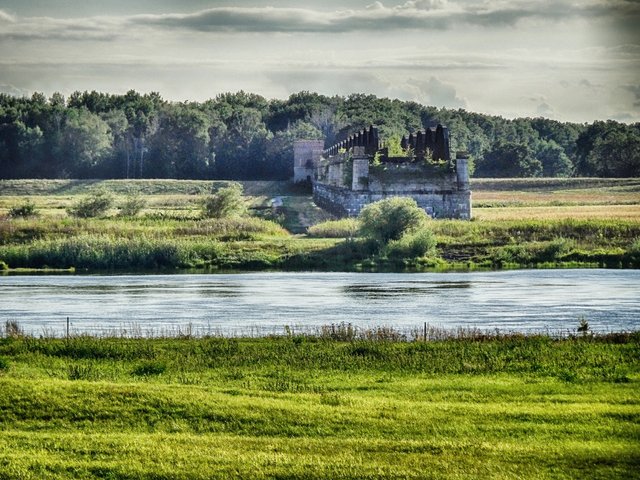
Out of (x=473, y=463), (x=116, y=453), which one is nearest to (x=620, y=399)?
(x=473, y=463)

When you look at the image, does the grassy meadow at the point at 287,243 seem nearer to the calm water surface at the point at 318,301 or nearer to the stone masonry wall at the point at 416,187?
the stone masonry wall at the point at 416,187

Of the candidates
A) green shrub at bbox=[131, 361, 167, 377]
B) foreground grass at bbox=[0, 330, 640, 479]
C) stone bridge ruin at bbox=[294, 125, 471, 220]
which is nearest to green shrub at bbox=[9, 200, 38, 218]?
stone bridge ruin at bbox=[294, 125, 471, 220]

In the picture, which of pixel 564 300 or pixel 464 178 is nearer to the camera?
pixel 564 300

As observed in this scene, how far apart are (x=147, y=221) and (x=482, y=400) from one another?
64.5 metres

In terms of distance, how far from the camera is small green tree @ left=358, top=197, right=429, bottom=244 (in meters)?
74.6

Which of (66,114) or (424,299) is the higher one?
(66,114)

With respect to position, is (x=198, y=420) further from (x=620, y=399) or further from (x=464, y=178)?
(x=464, y=178)

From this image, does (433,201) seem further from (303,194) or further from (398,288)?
(303,194)

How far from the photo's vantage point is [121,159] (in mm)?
183500

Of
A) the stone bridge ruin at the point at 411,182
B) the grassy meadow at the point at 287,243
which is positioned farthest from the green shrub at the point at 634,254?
the stone bridge ruin at the point at 411,182

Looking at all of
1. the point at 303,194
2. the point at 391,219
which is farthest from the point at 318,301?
the point at 303,194

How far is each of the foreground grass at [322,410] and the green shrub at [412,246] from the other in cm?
→ 3973

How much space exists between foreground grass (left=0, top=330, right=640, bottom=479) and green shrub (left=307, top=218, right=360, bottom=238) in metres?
46.2

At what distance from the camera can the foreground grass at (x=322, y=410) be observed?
829 inches
